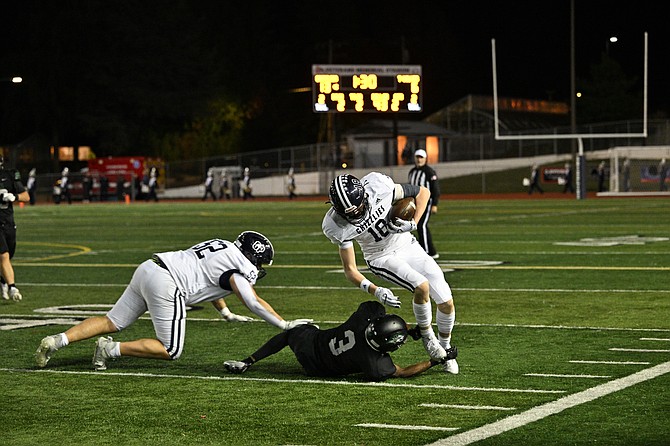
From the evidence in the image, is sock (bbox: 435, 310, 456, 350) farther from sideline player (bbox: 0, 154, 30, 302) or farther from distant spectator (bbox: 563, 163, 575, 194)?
distant spectator (bbox: 563, 163, 575, 194)

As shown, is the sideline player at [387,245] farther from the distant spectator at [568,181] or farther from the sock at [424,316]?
the distant spectator at [568,181]

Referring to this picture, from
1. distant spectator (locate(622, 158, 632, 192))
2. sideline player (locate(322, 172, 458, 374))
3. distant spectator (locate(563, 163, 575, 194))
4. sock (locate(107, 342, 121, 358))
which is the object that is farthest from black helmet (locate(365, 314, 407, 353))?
distant spectator (locate(563, 163, 575, 194))

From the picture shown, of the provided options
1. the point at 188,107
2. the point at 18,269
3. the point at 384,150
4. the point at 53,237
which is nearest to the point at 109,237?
the point at 53,237

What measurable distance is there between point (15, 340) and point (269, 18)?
83.4m

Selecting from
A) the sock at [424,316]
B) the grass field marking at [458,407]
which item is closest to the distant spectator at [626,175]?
the sock at [424,316]

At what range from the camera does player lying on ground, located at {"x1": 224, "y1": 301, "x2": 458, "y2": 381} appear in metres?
8.00

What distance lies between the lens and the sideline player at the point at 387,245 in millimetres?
8438

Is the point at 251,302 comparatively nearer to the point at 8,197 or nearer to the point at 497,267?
the point at 8,197

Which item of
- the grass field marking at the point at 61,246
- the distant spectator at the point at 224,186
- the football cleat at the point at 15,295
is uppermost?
the football cleat at the point at 15,295

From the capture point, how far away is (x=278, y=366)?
29.5 ft

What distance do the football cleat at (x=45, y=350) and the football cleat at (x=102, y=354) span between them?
11.6 inches

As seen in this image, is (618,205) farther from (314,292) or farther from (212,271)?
(212,271)

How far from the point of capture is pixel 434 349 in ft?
27.8

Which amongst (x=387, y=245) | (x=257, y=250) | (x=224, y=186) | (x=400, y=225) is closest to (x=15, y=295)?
(x=257, y=250)
